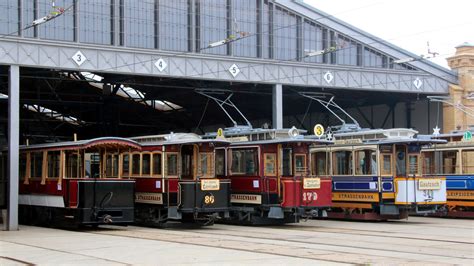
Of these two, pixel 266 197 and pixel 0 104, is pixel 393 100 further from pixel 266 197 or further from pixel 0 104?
pixel 0 104

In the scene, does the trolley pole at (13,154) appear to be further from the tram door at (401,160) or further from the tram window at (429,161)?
the tram window at (429,161)

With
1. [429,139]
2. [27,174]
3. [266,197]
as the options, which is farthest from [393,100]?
[27,174]

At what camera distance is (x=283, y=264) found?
522 inches

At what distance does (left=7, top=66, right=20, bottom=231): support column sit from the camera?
79.5 ft

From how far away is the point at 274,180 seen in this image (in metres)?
24.5

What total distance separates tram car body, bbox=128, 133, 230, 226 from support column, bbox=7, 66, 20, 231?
4.00 m

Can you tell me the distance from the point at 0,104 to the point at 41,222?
20.5 meters

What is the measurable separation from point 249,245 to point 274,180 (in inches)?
297

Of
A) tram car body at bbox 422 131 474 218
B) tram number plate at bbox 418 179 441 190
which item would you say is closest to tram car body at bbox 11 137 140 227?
tram number plate at bbox 418 179 441 190

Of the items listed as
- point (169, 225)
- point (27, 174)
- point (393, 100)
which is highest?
point (393, 100)

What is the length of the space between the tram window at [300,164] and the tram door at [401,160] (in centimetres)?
366

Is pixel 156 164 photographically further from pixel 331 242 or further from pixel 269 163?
pixel 331 242

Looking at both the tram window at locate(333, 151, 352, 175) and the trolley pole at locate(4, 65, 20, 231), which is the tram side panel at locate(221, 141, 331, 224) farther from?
the trolley pole at locate(4, 65, 20, 231)

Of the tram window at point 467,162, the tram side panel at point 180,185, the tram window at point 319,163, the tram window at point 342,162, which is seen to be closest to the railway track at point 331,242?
the tram side panel at point 180,185
